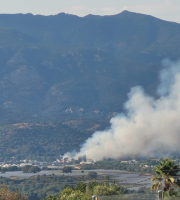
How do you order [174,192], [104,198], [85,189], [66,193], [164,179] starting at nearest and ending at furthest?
[104,198]
[174,192]
[164,179]
[66,193]
[85,189]

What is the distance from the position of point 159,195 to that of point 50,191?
439 feet

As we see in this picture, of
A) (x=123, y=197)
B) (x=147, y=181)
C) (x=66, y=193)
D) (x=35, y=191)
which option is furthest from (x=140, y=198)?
(x=35, y=191)

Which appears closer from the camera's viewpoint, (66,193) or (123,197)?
(123,197)

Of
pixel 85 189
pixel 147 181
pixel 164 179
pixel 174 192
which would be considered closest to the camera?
pixel 174 192

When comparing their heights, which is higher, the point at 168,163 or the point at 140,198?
the point at 168,163

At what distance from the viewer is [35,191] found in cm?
18875

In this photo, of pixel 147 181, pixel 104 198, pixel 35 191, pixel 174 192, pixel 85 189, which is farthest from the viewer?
pixel 35 191

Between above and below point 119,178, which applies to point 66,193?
below

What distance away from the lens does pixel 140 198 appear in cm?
5341

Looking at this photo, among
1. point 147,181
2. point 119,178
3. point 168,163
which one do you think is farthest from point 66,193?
point 119,178

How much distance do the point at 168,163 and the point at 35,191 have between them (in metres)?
124

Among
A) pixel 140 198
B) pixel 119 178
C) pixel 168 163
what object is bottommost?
pixel 140 198

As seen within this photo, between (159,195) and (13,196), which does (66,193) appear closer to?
(13,196)

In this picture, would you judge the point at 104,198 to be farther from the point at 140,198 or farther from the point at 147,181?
the point at 147,181
